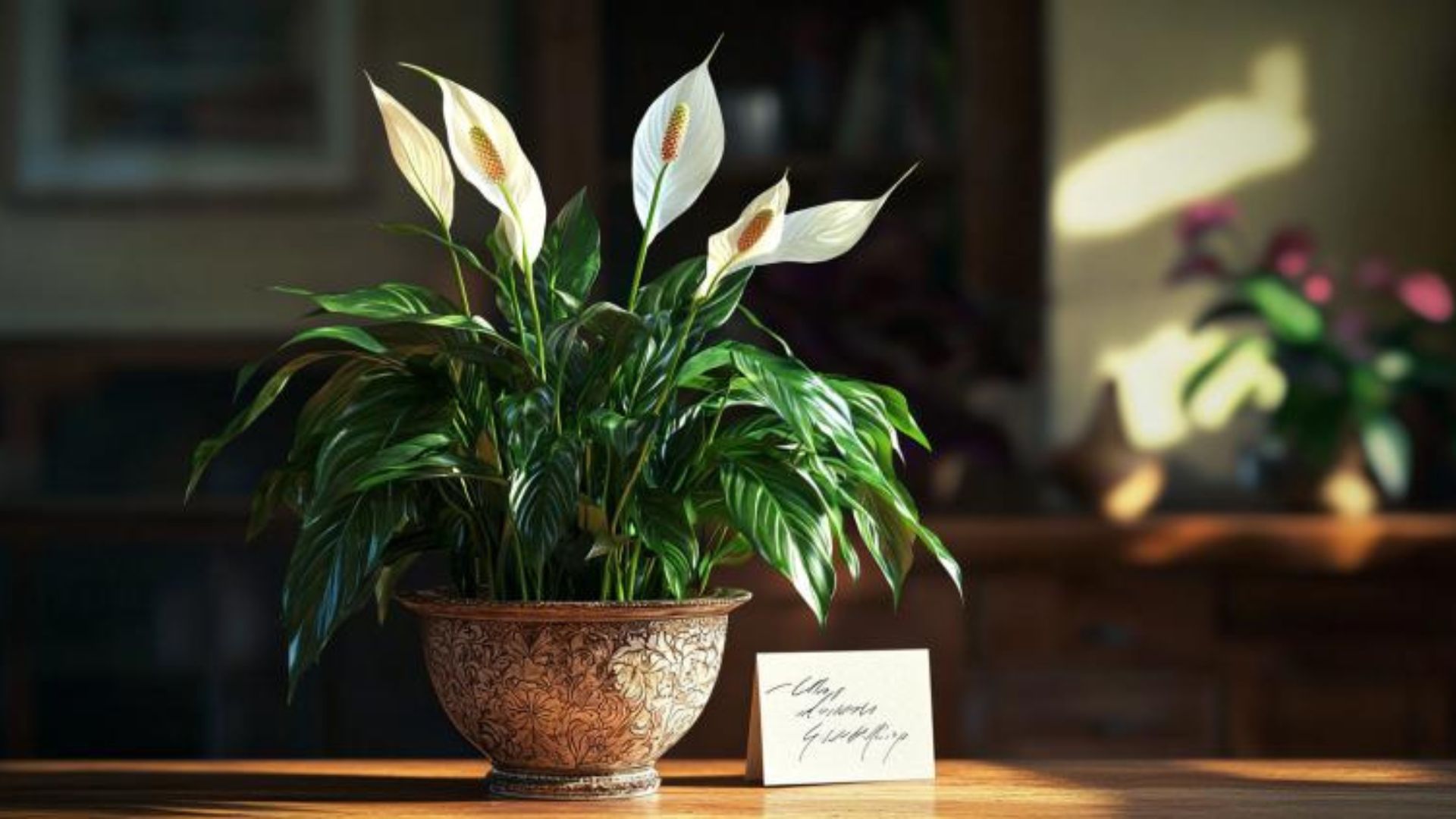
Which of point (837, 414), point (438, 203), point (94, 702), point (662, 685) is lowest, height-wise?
point (94, 702)

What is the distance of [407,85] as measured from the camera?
12.4 ft

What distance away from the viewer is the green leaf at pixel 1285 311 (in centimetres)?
310

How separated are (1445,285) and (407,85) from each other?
2053 millimetres

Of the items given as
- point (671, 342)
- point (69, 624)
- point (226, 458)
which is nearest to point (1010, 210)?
point (226, 458)

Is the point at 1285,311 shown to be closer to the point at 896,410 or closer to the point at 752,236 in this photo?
the point at 896,410

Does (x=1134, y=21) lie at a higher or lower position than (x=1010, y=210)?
higher

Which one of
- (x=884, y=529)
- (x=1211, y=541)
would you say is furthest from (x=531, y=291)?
(x=1211, y=541)

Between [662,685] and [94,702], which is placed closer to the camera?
[662,685]

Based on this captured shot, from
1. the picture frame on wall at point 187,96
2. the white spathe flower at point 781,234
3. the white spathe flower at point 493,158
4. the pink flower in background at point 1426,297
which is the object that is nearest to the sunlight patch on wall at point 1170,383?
the pink flower in background at point 1426,297

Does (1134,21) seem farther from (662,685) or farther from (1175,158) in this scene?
(662,685)

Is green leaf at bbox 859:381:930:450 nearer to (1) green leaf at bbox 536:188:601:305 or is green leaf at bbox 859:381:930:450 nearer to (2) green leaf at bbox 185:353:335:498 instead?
(1) green leaf at bbox 536:188:601:305

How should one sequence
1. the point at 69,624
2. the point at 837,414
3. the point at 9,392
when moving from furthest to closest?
the point at 9,392, the point at 69,624, the point at 837,414

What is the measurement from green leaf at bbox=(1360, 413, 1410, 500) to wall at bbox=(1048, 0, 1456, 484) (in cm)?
40

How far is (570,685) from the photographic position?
1310mm
